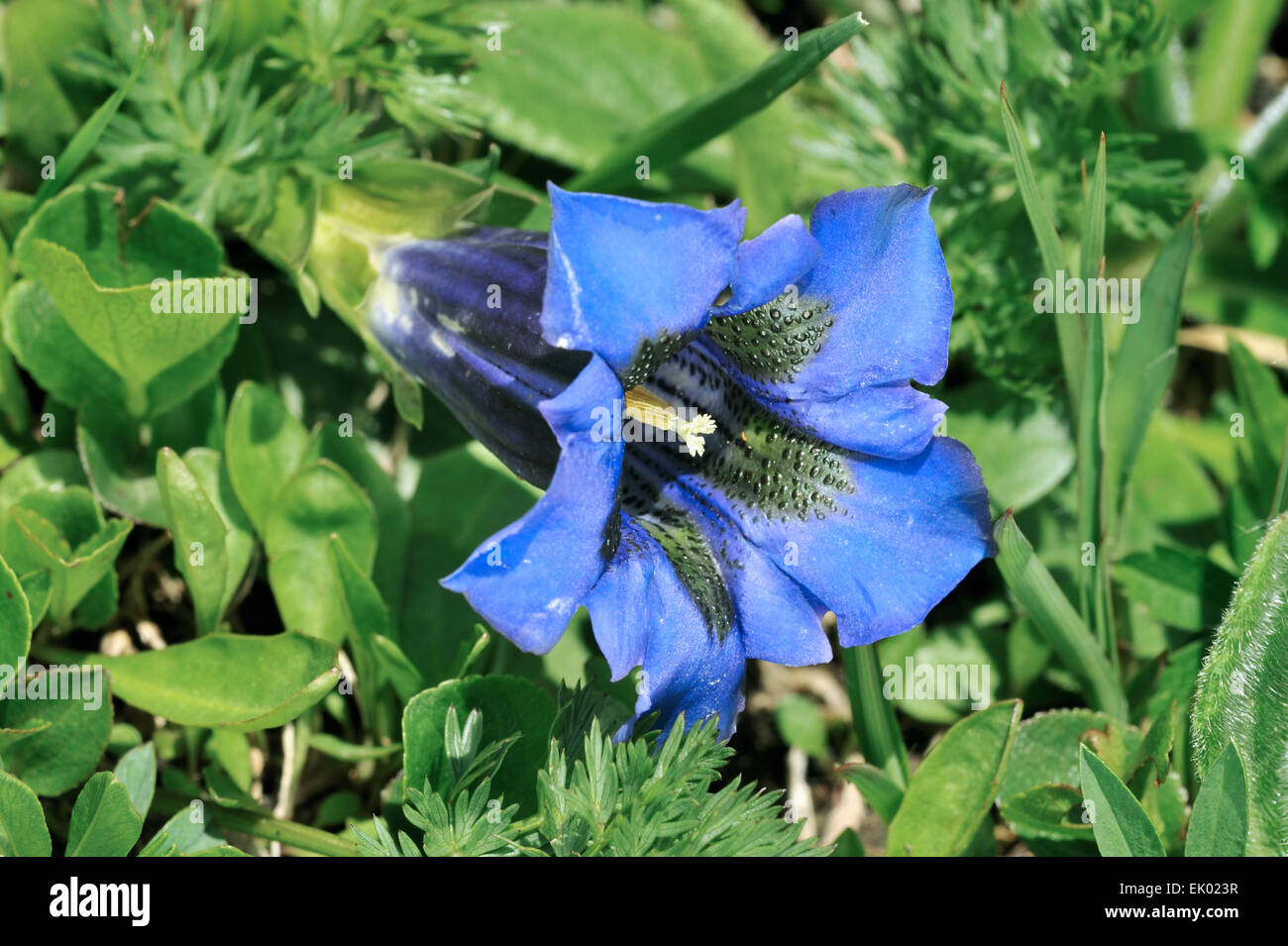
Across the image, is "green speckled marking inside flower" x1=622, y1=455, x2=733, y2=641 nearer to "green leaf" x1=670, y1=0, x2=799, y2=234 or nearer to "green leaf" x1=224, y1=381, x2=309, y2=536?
"green leaf" x1=224, y1=381, x2=309, y2=536

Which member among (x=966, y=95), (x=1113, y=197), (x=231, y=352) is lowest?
(x=231, y=352)

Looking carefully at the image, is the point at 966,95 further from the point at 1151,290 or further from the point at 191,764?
the point at 191,764

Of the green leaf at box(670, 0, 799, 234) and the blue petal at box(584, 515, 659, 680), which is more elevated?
the green leaf at box(670, 0, 799, 234)

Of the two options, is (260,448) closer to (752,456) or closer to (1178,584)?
(752,456)

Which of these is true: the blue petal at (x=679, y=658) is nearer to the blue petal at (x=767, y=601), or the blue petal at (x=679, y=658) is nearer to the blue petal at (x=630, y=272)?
the blue petal at (x=767, y=601)

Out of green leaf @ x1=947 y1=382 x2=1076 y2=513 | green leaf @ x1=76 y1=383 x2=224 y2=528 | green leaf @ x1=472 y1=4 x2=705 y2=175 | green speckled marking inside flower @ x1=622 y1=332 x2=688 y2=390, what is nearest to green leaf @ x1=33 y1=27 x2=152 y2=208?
green leaf @ x1=76 y1=383 x2=224 y2=528
